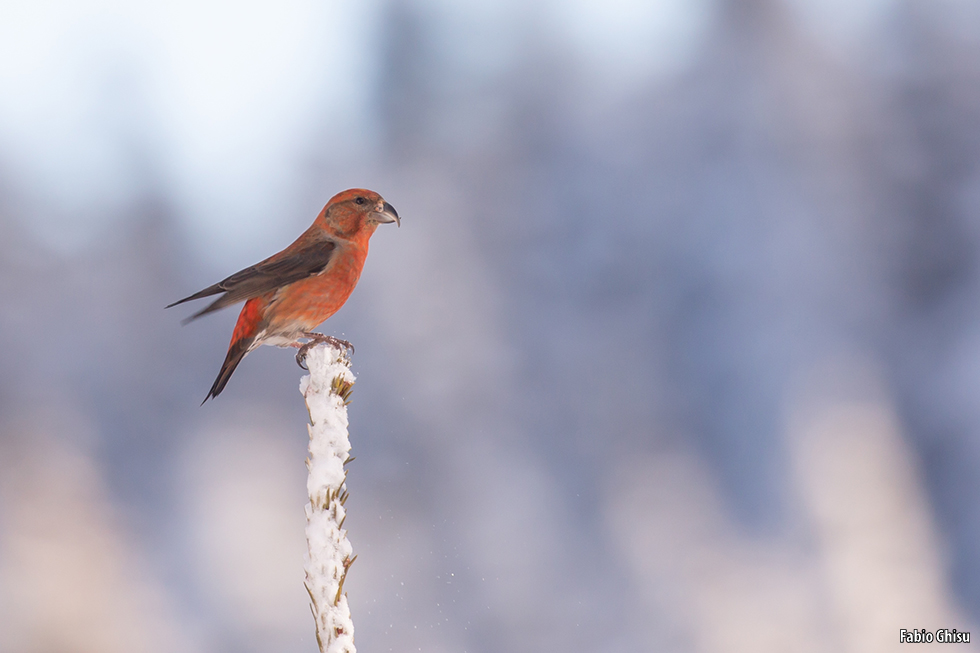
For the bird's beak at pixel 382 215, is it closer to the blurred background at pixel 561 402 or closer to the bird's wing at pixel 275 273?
the bird's wing at pixel 275 273

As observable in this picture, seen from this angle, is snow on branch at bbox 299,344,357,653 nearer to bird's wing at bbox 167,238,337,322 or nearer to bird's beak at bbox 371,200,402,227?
bird's wing at bbox 167,238,337,322

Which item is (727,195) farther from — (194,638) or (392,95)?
(194,638)

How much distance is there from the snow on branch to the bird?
78 cm

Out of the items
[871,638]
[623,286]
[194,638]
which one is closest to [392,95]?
[623,286]

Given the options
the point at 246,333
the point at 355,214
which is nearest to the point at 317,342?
the point at 246,333

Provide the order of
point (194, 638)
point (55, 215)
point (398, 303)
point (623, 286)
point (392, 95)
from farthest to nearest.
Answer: point (392, 95), point (623, 286), point (398, 303), point (55, 215), point (194, 638)

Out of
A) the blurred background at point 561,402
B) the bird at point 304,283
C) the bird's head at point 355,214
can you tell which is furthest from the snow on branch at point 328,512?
the blurred background at point 561,402

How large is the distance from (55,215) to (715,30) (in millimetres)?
14013

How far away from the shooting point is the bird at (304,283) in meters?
3.36

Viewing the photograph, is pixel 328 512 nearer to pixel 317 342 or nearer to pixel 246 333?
pixel 317 342

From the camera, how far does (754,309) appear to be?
14289mm

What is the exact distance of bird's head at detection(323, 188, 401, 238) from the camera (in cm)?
374

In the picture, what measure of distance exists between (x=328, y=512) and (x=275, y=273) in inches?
59.4

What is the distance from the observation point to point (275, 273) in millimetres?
3463
